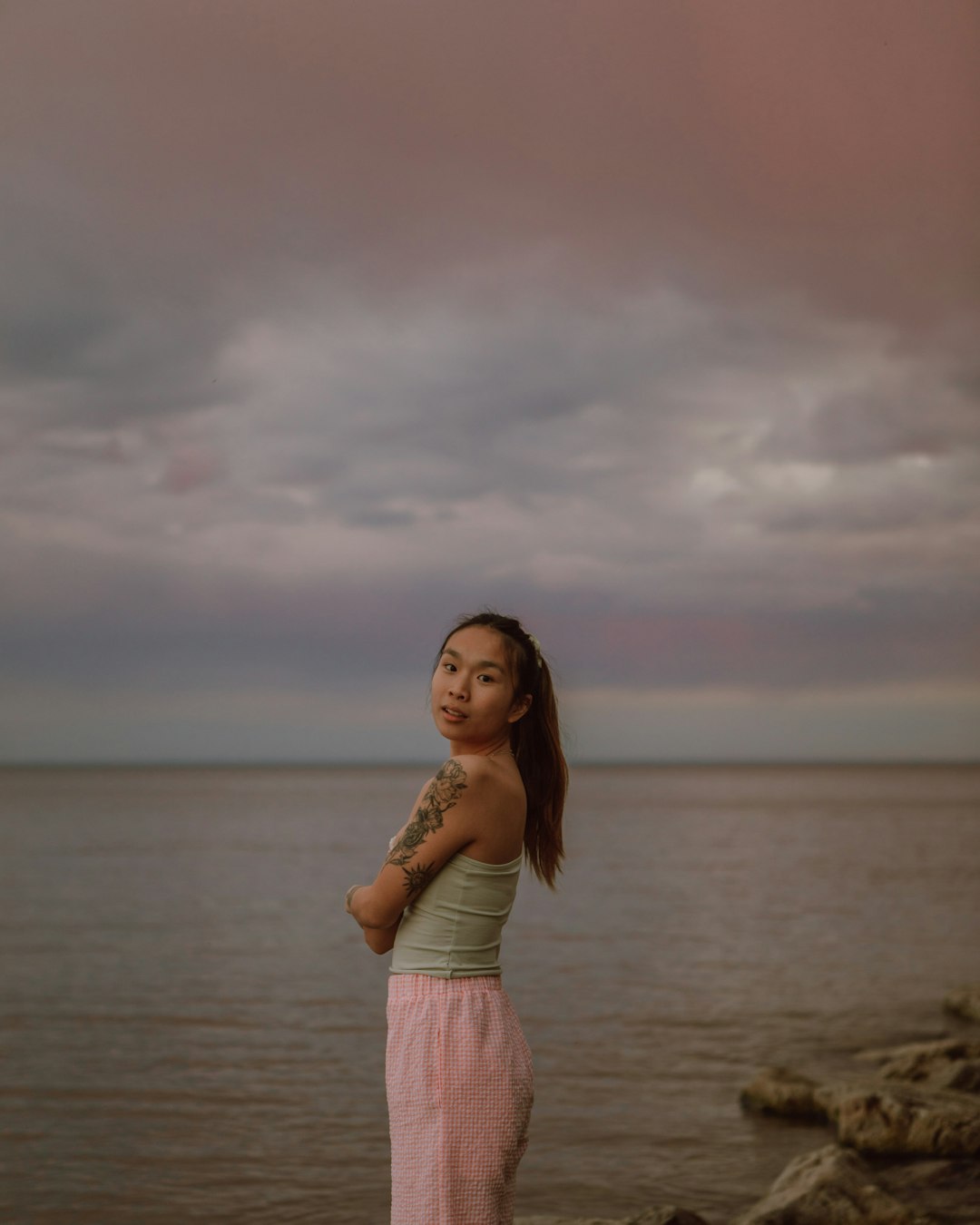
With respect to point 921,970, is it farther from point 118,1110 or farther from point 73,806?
point 73,806

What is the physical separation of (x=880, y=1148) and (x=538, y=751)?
22.0ft

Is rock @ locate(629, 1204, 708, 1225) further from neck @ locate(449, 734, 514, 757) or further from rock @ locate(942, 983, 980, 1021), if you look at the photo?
rock @ locate(942, 983, 980, 1021)

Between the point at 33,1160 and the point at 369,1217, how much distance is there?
298 cm

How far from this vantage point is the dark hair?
3420mm

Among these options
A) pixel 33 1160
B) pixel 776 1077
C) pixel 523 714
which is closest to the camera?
pixel 523 714

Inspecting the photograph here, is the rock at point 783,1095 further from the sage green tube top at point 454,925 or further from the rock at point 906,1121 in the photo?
the sage green tube top at point 454,925

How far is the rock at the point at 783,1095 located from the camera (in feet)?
34.7

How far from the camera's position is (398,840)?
306cm

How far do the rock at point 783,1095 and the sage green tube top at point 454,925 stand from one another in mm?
8433

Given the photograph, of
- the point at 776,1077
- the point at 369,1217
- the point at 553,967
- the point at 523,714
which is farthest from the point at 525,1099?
the point at 553,967

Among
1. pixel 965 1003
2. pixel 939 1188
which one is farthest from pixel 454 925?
pixel 965 1003

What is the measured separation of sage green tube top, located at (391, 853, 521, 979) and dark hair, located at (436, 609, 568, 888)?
313mm

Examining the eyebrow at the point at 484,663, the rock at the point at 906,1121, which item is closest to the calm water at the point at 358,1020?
the rock at the point at 906,1121

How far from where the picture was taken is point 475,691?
10.7ft
